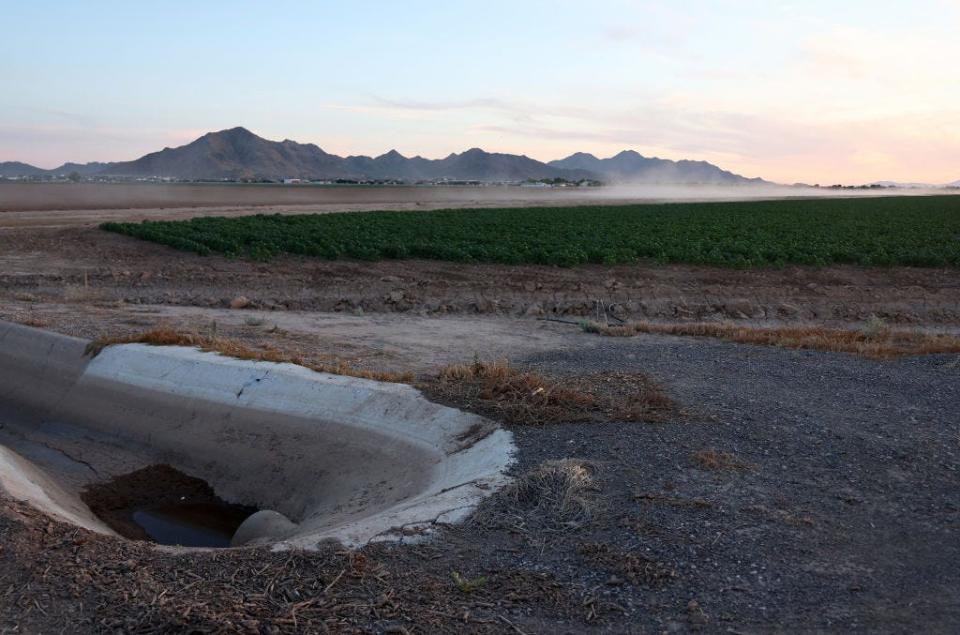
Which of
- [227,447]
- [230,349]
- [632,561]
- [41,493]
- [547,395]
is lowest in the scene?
[227,447]

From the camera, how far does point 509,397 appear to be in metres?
11.3

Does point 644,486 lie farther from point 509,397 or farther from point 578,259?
point 578,259

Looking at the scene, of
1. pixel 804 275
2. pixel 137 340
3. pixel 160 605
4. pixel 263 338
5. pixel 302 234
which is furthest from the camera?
pixel 302 234

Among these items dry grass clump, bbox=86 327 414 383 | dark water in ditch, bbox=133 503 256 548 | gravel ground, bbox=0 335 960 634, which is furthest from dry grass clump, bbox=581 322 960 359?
dark water in ditch, bbox=133 503 256 548

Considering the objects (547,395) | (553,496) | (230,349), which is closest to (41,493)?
(230,349)

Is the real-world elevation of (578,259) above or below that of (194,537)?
above

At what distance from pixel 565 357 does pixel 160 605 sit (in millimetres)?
9198

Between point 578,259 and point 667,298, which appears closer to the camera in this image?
point 667,298

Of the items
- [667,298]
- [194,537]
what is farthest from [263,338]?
[667,298]

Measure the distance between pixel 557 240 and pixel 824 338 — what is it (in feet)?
60.2

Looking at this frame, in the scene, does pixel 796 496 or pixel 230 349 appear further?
pixel 230 349

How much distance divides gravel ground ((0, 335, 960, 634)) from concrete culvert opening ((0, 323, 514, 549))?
3.53ft

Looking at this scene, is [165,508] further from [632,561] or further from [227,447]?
[632,561]

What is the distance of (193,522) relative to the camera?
1238 centimetres
